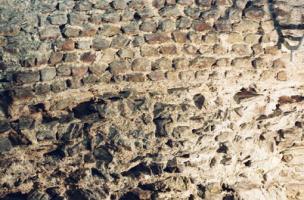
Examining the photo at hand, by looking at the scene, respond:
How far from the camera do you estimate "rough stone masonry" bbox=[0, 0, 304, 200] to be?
3.03 m

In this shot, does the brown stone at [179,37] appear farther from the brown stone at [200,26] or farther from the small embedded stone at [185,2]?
the small embedded stone at [185,2]

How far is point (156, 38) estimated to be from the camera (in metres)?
3.35

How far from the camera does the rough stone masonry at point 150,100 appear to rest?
3025 mm

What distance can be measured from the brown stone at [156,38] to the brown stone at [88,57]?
37 cm

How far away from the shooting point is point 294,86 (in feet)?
11.4

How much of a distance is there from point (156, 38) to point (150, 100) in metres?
0.43

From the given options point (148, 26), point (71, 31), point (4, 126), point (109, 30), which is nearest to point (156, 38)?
point (148, 26)

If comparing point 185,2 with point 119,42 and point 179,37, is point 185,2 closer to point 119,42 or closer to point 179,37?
point 179,37

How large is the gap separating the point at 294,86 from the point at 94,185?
1.50 metres

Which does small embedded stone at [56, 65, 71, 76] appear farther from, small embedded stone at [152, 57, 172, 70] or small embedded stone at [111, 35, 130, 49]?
small embedded stone at [152, 57, 172, 70]

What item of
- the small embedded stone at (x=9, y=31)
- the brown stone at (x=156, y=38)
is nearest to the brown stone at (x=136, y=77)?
the brown stone at (x=156, y=38)

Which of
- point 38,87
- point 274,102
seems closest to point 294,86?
point 274,102

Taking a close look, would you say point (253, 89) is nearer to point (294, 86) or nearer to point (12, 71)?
point (294, 86)

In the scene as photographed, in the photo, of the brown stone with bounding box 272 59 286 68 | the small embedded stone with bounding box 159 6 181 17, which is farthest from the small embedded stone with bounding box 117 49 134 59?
the brown stone with bounding box 272 59 286 68
